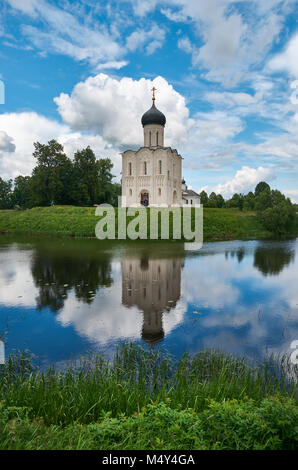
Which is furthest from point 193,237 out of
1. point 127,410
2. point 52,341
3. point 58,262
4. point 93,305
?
point 127,410

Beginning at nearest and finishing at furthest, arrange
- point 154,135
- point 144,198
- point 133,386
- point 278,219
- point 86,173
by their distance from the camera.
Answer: point 133,386 → point 278,219 → point 154,135 → point 144,198 → point 86,173

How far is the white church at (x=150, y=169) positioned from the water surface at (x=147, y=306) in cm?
2920

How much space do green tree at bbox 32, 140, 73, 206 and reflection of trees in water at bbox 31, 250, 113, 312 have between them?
3077 cm

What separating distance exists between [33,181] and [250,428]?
162 ft

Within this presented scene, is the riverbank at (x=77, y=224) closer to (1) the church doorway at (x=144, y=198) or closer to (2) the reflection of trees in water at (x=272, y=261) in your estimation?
(1) the church doorway at (x=144, y=198)

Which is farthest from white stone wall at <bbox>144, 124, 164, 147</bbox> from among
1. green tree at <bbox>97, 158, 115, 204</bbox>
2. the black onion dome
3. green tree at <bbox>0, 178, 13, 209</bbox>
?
green tree at <bbox>0, 178, 13, 209</bbox>

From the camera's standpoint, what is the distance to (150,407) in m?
3.51

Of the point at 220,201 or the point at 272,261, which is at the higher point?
the point at 220,201

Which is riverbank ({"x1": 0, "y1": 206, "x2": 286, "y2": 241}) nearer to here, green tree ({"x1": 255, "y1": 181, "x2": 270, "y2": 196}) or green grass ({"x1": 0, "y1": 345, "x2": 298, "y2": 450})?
green grass ({"x1": 0, "y1": 345, "x2": 298, "y2": 450})

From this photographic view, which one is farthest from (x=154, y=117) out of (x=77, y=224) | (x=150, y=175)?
(x=77, y=224)

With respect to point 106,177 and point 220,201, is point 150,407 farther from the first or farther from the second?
point 220,201

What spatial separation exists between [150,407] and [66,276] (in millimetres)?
10122

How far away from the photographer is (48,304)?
9164 millimetres

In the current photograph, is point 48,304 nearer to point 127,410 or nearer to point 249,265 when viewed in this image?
point 127,410
